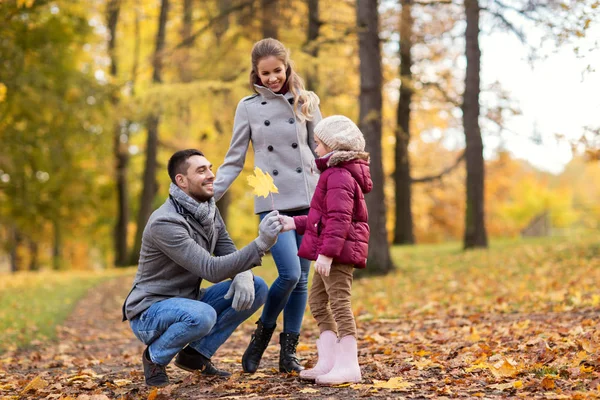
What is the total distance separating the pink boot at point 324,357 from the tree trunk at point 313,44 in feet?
30.7

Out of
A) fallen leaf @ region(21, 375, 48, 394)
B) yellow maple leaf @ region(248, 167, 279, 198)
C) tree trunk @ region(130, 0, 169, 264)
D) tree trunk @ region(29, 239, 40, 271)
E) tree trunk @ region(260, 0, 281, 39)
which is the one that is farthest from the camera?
tree trunk @ region(29, 239, 40, 271)

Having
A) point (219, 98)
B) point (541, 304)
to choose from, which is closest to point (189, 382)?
point (541, 304)

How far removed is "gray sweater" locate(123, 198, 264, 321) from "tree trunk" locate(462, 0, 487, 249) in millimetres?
10975

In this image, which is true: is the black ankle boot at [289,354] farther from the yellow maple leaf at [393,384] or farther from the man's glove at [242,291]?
the yellow maple leaf at [393,384]

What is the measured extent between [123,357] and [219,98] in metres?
8.06

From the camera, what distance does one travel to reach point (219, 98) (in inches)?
542

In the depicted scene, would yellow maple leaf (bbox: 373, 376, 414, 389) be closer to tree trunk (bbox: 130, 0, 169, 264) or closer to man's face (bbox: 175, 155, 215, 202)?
man's face (bbox: 175, 155, 215, 202)

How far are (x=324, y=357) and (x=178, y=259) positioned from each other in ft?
3.62

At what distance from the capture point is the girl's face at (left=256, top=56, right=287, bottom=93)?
456cm

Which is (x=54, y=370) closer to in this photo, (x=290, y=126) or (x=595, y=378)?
(x=290, y=126)

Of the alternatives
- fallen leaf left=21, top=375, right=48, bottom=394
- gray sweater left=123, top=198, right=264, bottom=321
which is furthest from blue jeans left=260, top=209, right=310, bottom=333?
fallen leaf left=21, top=375, right=48, bottom=394

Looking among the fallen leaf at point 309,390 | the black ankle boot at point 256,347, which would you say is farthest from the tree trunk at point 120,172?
the fallen leaf at point 309,390

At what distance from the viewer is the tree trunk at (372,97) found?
11.6 m

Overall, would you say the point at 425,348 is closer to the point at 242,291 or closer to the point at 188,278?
the point at 242,291
